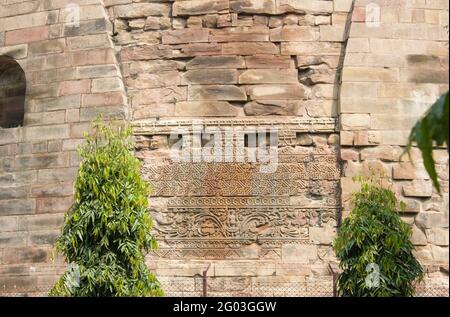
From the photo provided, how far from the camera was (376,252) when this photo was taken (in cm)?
847

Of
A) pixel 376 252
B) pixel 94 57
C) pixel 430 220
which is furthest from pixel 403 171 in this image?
pixel 94 57

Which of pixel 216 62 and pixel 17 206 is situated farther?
pixel 17 206

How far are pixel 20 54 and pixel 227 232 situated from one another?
3763mm

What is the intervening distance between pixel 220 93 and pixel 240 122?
448mm

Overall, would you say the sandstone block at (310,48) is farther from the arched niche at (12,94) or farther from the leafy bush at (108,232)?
the arched niche at (12,94)

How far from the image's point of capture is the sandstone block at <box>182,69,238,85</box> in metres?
10.4

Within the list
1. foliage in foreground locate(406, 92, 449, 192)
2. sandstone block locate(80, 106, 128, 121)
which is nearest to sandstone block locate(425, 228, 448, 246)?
sandstone block locate(80, 106, 128, 121)

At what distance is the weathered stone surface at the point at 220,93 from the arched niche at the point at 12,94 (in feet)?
9.52

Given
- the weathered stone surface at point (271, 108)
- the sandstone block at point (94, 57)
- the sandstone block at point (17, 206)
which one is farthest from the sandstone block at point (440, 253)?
the sandstone block at point (17, 206)

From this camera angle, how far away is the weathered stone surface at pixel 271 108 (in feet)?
33.9

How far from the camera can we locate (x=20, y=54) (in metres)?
11.1

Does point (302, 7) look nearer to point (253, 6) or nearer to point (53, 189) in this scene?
point (253, 6)
